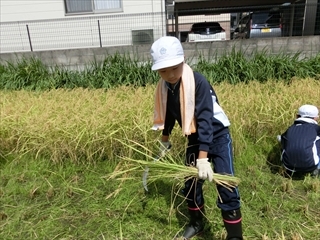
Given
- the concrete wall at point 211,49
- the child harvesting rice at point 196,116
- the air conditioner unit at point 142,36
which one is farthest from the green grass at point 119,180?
the air conditioner unit at point 142,36

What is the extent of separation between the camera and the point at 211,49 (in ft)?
20.1

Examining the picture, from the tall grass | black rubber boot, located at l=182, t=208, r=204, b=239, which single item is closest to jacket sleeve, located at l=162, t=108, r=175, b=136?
black rubber boot, located at l=182, t=208, r=204, b=239

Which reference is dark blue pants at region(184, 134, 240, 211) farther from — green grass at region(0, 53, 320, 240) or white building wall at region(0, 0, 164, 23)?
white building wall at region(0, 0, 164, 23)

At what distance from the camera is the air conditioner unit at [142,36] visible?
317 inches

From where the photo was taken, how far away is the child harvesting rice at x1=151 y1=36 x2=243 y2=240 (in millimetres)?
1552

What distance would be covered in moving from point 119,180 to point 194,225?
2.98 feet

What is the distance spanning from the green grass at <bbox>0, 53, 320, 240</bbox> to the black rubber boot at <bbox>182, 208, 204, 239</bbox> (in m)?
0.09

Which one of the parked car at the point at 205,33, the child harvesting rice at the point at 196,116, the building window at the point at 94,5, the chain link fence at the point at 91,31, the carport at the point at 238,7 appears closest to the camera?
the child harvesting rice at the point at 196,116

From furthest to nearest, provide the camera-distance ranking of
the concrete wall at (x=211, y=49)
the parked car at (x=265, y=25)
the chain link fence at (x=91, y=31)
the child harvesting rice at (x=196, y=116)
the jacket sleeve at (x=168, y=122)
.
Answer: the parked car at (x=265, y=25), the chain link fence at (x=91, y=31), the concrete wall at (x=211, y=49), the jacket sleeve at (x=168, y=122), the child harvesting rice at (x=196, y=116)

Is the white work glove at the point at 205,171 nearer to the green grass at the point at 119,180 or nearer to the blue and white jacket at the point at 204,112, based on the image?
the blue and white jacket at the point at 204,112

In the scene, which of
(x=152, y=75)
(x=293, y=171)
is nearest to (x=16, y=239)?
(x=293, y=171)

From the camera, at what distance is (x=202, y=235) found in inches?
79.5

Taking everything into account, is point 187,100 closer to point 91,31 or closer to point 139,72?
point 139,72

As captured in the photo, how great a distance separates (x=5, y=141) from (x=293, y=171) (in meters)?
2.97
